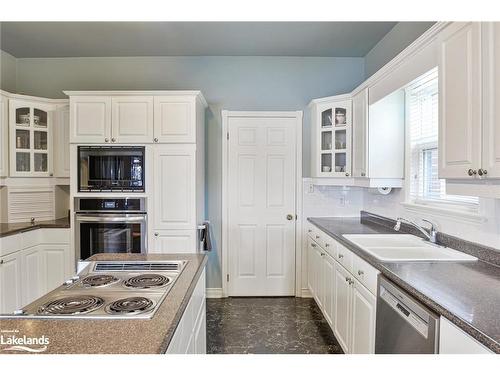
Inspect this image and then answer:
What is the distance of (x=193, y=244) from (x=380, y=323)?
6.01 feet

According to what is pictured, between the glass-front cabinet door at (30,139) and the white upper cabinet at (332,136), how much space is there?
2.81 metres

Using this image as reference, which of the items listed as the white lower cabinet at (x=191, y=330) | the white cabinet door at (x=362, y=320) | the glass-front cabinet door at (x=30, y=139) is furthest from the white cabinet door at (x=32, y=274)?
the white cabinet door at (x=362, y=320)

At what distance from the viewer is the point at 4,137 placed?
2896 millimetres

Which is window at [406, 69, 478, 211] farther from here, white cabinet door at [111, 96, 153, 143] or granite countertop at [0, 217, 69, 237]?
granite countertop at [0, 217, 69, 237]

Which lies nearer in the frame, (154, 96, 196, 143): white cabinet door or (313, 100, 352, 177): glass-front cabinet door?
(154, 96, 196, 143): white cabinet door

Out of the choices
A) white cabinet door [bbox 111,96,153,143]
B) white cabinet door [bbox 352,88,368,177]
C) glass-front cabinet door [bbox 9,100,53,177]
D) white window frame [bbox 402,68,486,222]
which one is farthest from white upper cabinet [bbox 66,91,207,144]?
white window frame [bbox 402,68,486,222]

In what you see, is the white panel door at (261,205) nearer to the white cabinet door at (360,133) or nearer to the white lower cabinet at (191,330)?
the white cabinet door at (360,133)

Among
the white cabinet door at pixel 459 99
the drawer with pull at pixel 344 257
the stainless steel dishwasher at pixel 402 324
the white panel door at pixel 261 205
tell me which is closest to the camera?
the stainless steel dishwasher at pixel 402 324

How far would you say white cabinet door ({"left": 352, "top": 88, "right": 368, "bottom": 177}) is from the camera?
2.63m

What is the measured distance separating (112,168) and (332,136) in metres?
2.21

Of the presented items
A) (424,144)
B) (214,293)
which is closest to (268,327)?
(214,293)

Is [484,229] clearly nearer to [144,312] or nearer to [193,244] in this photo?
[144,312]

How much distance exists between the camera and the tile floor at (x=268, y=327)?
2406 millimetres

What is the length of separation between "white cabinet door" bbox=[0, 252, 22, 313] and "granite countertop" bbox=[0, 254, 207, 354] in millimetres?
2093
